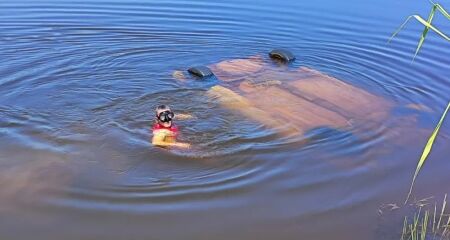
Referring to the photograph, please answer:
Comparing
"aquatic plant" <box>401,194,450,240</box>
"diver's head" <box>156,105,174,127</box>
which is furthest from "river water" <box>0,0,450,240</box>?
"diver's head" <box>156,105,174,127</box>

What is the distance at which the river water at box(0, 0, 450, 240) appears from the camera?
4.73 m

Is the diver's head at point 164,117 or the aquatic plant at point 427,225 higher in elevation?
the diver's head at point 164,117

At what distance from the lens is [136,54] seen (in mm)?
9391

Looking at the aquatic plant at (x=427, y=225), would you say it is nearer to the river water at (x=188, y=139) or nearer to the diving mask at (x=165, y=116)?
the river water at (x=188, y=139)

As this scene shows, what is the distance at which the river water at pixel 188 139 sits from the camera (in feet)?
15.5

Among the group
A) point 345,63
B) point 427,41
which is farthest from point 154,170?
point 427,41

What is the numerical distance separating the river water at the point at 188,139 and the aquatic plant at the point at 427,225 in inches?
5.9

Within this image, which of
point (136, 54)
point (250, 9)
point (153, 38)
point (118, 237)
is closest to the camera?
point (118, 237)

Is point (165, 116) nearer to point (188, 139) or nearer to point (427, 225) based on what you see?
point (188, 139)

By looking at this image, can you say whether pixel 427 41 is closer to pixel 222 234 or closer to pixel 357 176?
pixel 357 176

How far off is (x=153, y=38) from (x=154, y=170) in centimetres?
491

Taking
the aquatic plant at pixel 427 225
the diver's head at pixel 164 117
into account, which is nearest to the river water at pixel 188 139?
the aquatic plant at pixel 427 225

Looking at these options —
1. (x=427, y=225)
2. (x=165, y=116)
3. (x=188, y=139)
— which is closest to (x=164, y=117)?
(x=165, y=116)

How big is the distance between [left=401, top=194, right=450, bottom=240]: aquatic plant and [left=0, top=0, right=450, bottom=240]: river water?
0.15 m
